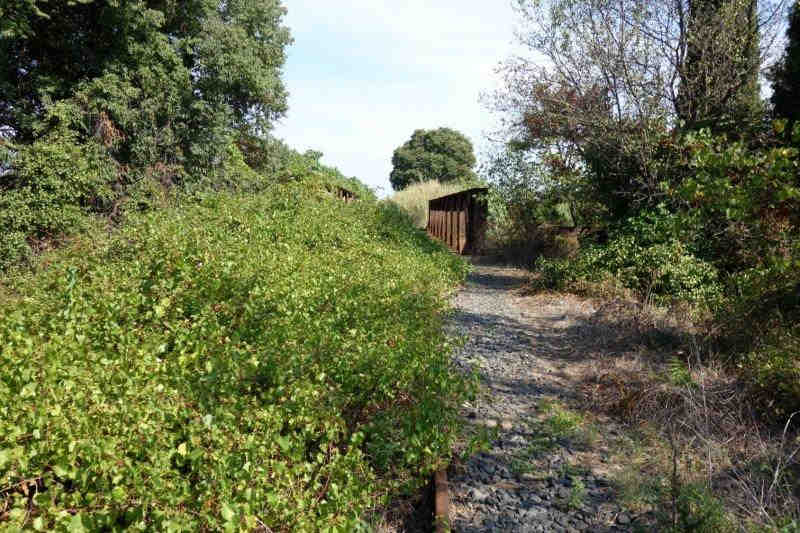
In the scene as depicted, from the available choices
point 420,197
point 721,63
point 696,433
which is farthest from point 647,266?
point 420,197

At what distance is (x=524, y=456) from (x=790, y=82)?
348 inches

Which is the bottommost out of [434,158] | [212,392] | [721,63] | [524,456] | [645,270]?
[524,456]

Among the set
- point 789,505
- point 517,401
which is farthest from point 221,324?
point 789,505

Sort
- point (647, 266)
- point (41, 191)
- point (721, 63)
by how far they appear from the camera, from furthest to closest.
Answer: point (41, 191) < point (721, 63) < point (647, 266)

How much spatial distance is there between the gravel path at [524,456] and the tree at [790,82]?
5172mm

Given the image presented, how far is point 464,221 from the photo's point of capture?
74.2 ft

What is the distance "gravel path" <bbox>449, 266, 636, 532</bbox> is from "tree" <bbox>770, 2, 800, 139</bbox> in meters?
5.17

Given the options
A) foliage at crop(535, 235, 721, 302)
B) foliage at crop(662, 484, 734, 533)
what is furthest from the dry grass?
foliage at crop(535, 235, 721, 302)

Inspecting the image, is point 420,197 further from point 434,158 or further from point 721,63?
point 721,63

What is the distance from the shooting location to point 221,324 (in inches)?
186

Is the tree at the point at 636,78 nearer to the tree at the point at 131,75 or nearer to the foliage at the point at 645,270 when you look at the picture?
the foliage at the point at 645,270

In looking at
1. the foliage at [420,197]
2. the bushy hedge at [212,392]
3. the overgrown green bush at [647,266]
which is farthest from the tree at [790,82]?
the foliage at [420,197]

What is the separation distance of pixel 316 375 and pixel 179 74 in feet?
49.6

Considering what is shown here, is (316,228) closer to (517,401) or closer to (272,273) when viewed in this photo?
(272,273)
